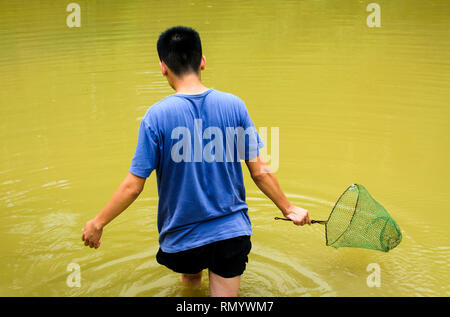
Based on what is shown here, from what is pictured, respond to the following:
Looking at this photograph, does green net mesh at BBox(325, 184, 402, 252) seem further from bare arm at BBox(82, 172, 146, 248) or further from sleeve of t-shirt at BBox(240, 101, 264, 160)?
bare arm at BBox(82, 172, 146, 248)

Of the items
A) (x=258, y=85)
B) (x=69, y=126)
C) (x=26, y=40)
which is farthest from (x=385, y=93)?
(x=26, y=40)

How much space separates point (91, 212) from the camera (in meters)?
4.47

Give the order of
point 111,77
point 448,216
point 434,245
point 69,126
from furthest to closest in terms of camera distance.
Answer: point 111,77, point 69,126, point 448,216, point 434,245

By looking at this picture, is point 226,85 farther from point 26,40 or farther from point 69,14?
point 69,14

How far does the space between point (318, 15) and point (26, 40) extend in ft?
18.8

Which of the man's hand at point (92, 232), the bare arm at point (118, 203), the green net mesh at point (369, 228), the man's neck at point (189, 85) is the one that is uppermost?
the man's neck at point (189, 85)

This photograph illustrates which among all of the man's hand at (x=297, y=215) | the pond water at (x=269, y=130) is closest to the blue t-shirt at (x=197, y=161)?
the man's hand at (x=297, y=215)

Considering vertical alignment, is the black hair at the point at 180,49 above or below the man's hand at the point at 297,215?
above

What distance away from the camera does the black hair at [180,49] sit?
254cm

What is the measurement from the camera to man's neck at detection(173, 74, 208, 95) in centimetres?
257

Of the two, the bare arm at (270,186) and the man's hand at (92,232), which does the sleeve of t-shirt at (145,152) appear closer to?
the man's hand at (92,232)

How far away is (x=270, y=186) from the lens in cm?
280
